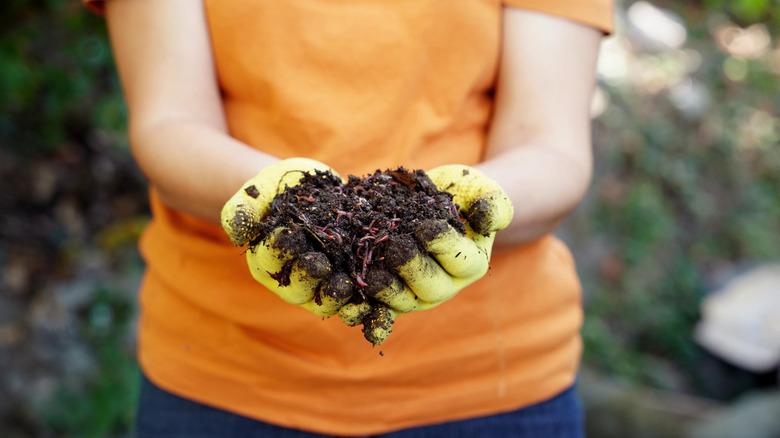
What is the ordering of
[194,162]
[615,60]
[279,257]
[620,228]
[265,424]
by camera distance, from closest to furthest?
[279,257]
[194,162]
[265,424]
[620,228]
[615,60]

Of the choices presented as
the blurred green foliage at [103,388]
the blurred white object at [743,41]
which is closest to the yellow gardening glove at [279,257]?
the blurred green foliage at [103,388]

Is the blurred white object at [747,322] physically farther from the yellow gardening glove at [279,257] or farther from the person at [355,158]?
the yellow gardening glove at [279,257]

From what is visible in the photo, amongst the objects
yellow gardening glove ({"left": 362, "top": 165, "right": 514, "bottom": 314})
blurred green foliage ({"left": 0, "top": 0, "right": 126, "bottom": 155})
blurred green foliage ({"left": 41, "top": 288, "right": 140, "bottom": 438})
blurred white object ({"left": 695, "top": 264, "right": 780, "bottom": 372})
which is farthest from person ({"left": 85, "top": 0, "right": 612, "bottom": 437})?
blurred white object ({"left": 695, "top": 264, "right": 780, "bottom": 372})

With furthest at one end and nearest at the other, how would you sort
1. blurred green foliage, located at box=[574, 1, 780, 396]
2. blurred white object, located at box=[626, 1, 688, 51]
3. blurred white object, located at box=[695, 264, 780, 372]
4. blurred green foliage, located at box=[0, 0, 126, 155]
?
1. blurred white object, located at box=[626, 1, 688, 51]
2. blurred green foliage, located at box=[574, 1, 780, 396]
3. blurred white object, located at box=[695, 264, 780, 372]
4. blurred green foliage, located at box=[0, 0, 126, 155]

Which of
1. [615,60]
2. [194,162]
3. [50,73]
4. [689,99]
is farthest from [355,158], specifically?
[689,99]

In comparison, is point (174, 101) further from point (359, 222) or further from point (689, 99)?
point (689, 99)

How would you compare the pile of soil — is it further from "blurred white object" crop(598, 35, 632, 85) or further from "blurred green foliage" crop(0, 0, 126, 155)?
"blurred white object" crop(598, 35, 632, 85)

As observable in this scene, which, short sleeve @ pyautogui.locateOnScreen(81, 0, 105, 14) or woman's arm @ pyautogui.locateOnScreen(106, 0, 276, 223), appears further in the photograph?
short sleeve @ pyautogui.locateOnScreen(81, 0, 105, 14)
